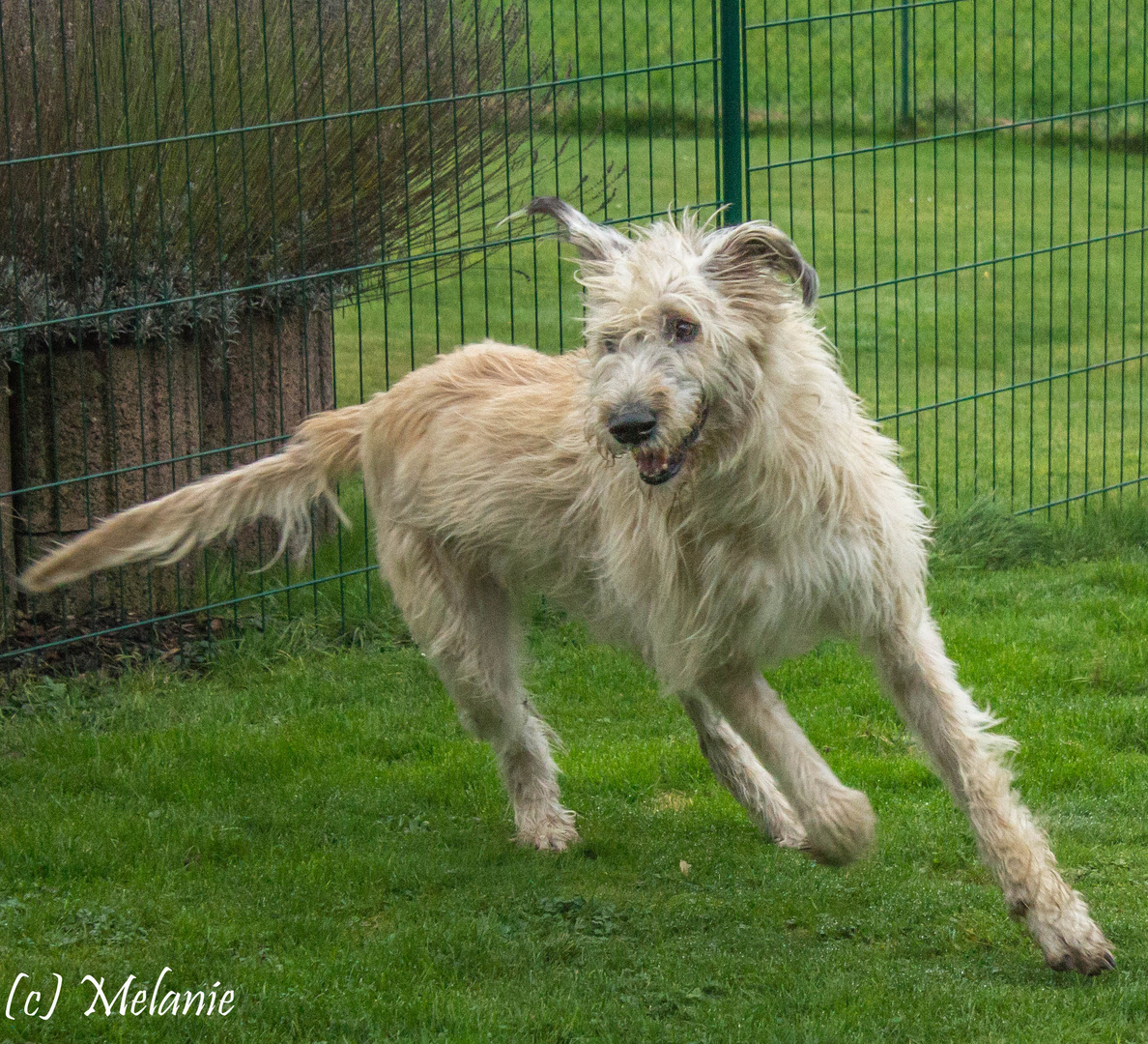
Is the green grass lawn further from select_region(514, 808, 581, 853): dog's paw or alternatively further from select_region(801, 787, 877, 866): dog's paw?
select_region(801, 787, 877, 866): dog's paw

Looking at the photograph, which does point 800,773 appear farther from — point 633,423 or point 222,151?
point 222,151

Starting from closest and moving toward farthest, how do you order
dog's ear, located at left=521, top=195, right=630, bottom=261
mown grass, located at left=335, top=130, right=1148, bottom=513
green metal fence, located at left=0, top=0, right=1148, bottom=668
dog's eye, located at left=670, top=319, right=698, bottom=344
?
dog's eye, located at left=670, top=319, right=698, bottom=344 < dog's ear, located at left=521, top=195, right=630, bottom=261 < green metal fence, located at left=0, top=0, right=1148, bottom=668 < mown grass, located at left=335, top=130, right=1148, bottom=513

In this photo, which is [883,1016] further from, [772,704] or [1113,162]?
[1113,162]

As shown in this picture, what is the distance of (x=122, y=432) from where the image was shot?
20.9ft

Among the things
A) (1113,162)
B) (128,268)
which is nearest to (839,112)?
(1113,162)

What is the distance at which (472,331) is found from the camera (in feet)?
35.4

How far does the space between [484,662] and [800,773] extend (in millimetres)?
1206

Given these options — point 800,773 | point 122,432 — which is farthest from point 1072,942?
point 122,432

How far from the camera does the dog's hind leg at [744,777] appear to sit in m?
4.79

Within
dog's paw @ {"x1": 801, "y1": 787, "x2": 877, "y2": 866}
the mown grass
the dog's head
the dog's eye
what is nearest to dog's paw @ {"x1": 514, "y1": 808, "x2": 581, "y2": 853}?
dog's paw @ {"x1": 801, "y1": 787, "x2": 877, "y2": 866}

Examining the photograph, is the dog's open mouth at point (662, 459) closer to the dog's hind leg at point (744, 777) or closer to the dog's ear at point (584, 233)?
the dog's ear at point (584, 233)

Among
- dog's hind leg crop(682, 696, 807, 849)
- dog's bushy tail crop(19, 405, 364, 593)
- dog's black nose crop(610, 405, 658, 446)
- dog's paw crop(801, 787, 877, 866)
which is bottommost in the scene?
dog's hind leg crop(682, 696, 807, 849)

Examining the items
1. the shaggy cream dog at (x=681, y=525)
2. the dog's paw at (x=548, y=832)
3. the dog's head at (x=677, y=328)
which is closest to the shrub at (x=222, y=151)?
the shaggy cream dog at (x=681, y=525)

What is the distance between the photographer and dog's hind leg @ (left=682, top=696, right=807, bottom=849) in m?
4.79
